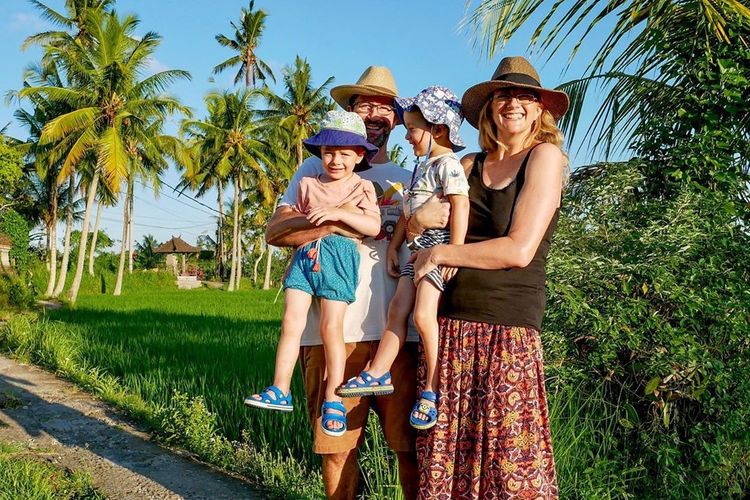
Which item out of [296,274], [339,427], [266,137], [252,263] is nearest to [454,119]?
Result: [296,274]

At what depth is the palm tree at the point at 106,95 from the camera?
19.5m

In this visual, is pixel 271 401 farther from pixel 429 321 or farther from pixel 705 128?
pixel 705 128

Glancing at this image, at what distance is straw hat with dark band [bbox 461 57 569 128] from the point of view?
6.50 ft

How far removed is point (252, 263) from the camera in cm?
4138

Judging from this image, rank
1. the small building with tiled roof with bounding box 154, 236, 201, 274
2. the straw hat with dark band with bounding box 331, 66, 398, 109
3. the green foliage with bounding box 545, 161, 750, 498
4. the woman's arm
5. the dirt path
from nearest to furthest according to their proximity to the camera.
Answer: the woman's arm → the straw hat with dark band with bounding box 331, 66, 398, 109 → the green foliage with bounding box 545, 161, 750, 498 → the dirt path → the small building with tiled roof with bounding box 154, 236, 201, 274

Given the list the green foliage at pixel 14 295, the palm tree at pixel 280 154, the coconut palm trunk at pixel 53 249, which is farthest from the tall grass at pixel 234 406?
the palm tree at pixel 280 154

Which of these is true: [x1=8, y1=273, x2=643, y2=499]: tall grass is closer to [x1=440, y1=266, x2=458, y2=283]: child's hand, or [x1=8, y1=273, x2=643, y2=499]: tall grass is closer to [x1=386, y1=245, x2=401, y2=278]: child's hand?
[x1=386, y1=245, x2=401, y2=278]: child's hand

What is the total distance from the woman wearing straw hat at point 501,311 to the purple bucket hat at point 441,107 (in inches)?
3.5

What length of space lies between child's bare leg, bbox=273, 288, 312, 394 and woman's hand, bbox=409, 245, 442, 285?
477mm

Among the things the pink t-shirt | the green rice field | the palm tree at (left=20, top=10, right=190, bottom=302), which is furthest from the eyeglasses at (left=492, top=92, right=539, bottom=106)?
the palm tree at (left=20, top=10, right=190, bottom=302)

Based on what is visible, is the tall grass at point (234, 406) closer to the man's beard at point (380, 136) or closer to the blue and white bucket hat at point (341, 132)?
the man's beard at point (380, 136)

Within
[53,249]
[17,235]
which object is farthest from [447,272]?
[17,235]

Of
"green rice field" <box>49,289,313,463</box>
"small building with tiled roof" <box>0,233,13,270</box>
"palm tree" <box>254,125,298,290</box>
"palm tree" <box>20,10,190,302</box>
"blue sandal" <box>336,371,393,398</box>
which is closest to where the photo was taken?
"blue sandal" <box>336,371,393,398</box>

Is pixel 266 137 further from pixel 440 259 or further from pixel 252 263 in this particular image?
pixel 440 259
